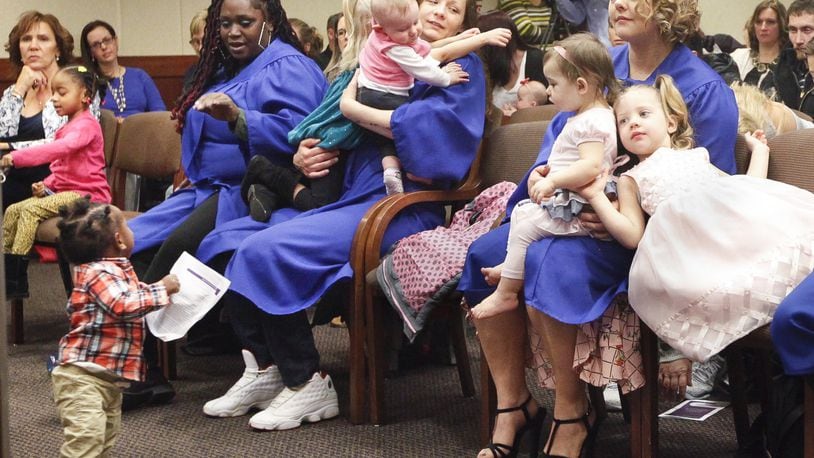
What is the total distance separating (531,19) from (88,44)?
2.84 m

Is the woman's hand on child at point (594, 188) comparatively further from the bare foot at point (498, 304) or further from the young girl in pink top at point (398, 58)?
the young girl in pink top at point (398, 58)

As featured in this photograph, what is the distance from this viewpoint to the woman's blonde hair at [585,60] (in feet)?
8.20

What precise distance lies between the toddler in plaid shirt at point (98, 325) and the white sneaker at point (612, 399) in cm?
137

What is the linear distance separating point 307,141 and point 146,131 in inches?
58.8

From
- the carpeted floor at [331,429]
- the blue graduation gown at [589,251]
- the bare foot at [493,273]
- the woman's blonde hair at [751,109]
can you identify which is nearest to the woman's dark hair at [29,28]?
the carpeted floor at [331,429]

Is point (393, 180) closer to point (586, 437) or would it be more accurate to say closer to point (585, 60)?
point (585, 60)

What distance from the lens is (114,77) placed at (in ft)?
21.9

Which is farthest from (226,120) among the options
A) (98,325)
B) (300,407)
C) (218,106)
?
(98,325)

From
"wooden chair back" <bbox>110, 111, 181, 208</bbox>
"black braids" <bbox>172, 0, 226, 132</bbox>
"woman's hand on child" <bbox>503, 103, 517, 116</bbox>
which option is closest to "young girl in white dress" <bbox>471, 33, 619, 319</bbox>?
"black braids" <bbox>172, 0, 226, 132</bbox>

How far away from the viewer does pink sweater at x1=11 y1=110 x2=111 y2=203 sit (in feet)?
14.0

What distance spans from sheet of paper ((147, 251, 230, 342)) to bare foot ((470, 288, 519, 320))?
73 cm

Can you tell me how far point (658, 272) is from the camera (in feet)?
7.25

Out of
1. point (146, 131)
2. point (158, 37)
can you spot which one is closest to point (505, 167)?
point (146, 131)

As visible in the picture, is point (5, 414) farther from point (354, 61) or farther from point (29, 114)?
point (29, 114)
